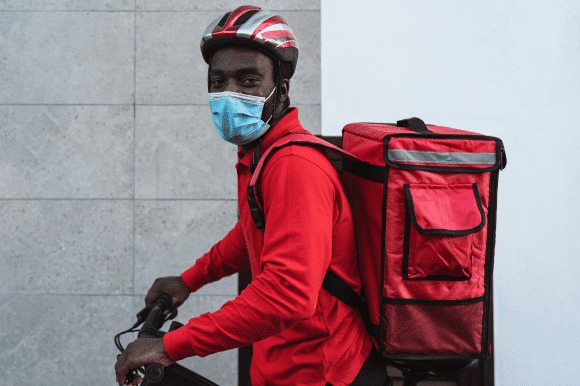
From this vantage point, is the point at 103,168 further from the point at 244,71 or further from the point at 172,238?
the point at 244,71

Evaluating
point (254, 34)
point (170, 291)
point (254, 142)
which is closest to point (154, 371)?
point (170, 291)

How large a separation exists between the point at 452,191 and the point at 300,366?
68 centimetres

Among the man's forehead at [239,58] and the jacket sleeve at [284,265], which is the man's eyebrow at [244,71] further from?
the jacket sleeve at [284,265]

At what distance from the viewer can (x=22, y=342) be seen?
2.87m

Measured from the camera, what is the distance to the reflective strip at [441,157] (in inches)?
45.5

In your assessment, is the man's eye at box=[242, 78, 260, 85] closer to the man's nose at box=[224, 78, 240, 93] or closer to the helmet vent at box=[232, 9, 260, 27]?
the man's nose at box=[224, 78, 240, 93]

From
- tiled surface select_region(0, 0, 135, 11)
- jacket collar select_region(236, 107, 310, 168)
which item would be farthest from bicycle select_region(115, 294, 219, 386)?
tiled surface select_region(0, 0, 135, 11)

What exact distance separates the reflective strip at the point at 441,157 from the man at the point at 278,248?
184 mm

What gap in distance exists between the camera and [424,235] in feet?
3.83

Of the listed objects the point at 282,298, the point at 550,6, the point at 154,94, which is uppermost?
the point at 550,6

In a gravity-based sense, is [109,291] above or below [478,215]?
below

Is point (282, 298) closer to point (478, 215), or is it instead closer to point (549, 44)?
point (478, 215)

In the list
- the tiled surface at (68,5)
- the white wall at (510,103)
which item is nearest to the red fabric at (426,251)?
the white wall at (510,103)

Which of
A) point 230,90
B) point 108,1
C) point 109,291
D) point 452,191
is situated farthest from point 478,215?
point 108,1
